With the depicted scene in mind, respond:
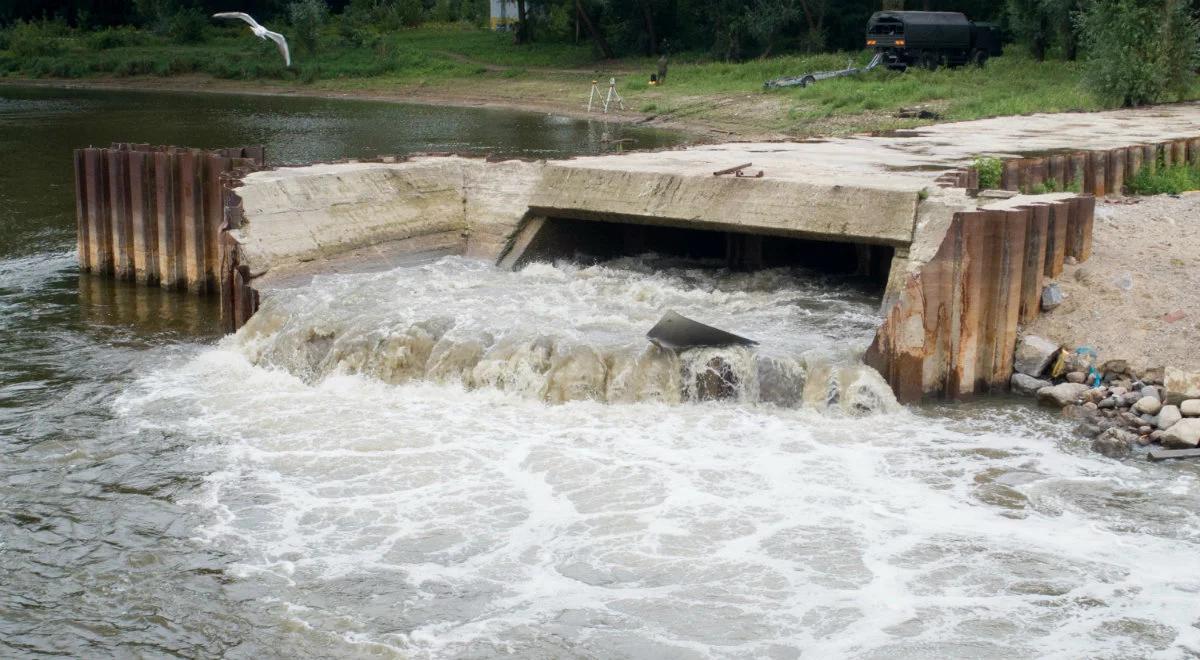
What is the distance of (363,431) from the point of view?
13.3m

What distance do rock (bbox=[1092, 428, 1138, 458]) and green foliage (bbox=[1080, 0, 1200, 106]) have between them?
20070 mm

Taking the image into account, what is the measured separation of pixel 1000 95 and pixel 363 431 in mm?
28837

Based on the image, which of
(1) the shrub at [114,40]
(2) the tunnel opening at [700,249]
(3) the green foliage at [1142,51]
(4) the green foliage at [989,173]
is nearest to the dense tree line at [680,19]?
(1) the shrub at [114,40]

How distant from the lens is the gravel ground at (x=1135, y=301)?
14039mm

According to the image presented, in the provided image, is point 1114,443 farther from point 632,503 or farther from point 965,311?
point 632,503

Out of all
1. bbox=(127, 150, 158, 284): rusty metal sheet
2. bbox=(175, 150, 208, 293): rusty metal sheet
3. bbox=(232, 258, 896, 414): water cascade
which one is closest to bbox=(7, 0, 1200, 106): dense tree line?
bbox=(232, 258, 896, 414): water cascade

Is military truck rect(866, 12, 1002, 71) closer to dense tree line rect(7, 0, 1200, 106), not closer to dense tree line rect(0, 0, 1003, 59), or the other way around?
dense tree line rect(7, 0, 1200, 106)

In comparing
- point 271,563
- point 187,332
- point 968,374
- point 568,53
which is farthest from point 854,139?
point 568,53

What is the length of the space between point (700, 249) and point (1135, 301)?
7107 millimetres

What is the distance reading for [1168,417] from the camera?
12711mm

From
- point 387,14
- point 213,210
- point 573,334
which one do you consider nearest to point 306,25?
point 387,14

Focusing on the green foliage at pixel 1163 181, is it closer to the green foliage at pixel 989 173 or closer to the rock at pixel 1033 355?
the green foliage at pixel 989 173

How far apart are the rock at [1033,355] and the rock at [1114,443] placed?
152 centimetres

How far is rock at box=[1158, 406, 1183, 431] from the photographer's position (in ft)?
41.6
